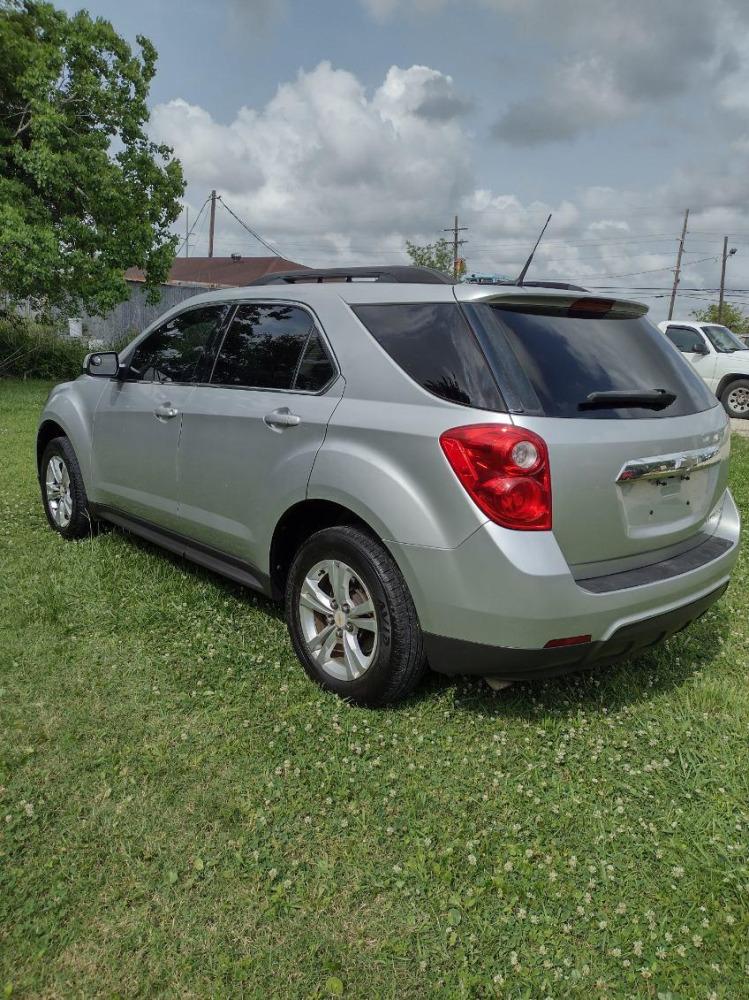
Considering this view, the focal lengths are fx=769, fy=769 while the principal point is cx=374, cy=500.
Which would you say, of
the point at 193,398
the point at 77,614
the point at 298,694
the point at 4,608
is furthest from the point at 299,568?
the point at 4,608

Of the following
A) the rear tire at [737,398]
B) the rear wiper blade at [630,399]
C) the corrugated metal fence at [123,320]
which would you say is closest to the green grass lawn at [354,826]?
the rear wiper blade at [630,399]

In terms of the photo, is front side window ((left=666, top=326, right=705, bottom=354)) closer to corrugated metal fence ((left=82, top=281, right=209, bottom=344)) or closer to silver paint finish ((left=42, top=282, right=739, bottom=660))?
silver paint finish ((left=42, top=282, right=739, bottom=660))

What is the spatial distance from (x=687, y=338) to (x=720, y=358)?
2.65 feet

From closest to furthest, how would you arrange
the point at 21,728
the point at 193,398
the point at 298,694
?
the point at 21,728, the point at 298,694, the point at 193,398

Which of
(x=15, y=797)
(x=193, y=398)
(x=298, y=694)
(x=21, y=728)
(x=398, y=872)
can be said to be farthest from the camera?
(x=193, y=398)

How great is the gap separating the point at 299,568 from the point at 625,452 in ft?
4.76

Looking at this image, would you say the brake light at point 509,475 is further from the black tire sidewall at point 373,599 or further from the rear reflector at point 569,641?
the black tire sidewall at point 373,599

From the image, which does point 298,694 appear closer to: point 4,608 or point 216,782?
point 216,782

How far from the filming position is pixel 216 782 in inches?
110

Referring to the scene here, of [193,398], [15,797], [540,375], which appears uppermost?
[540,375]

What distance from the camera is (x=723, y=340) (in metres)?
16.3

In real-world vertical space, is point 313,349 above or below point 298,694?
above

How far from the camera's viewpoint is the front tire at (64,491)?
17.0 ft

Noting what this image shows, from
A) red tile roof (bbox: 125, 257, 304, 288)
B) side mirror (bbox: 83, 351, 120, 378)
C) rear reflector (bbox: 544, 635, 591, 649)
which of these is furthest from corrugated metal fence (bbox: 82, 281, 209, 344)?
rear reflector (bbox: 544, 635, 591, 649)
